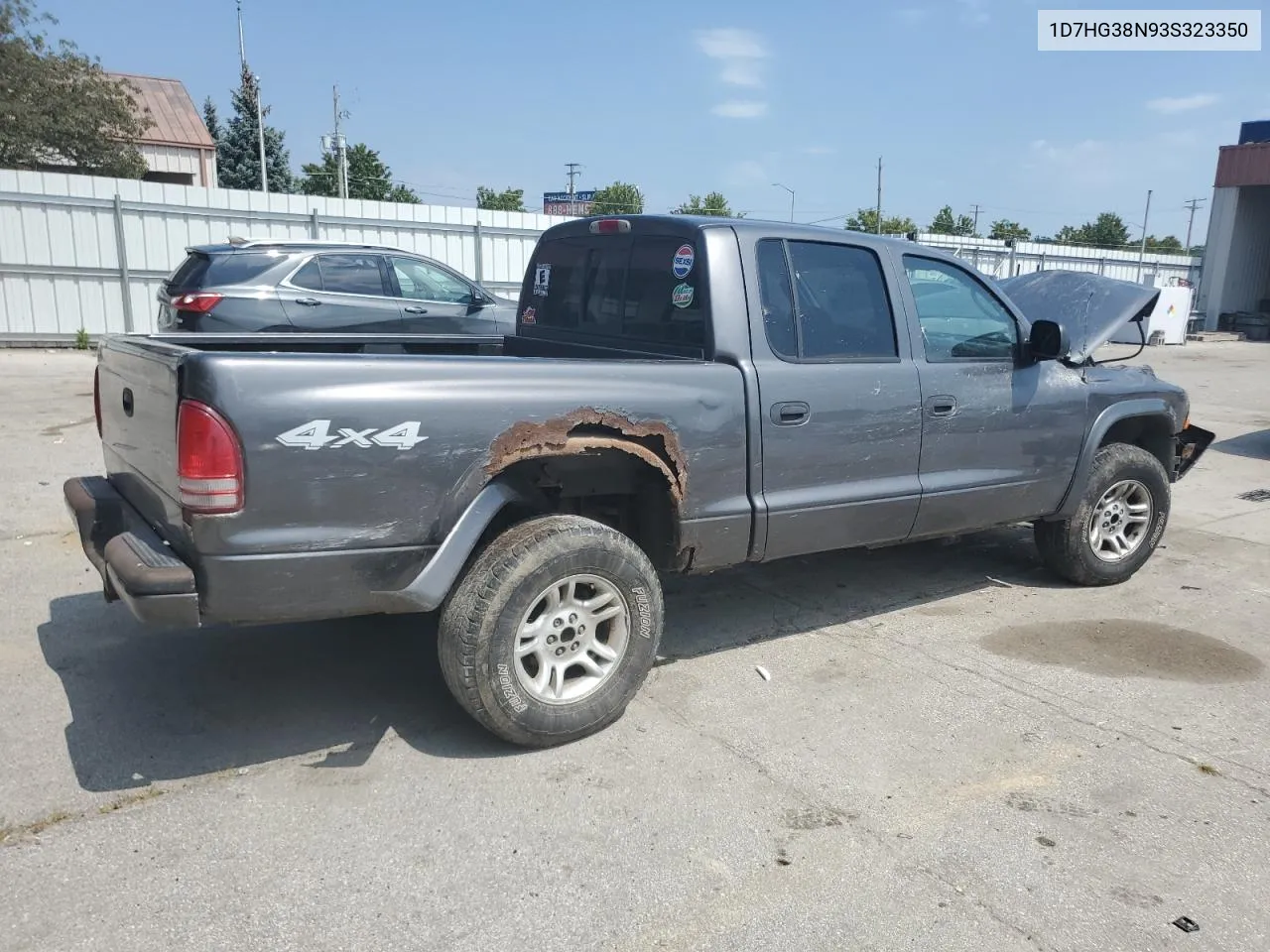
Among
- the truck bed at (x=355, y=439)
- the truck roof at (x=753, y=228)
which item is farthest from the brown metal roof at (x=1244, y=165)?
the truck bed at (x=355, y=439)

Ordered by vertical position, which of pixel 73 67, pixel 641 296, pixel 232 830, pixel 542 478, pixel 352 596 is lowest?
pixel 232 830

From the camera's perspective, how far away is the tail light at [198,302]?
373 inches

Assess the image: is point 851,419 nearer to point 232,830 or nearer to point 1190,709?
point 1190,709

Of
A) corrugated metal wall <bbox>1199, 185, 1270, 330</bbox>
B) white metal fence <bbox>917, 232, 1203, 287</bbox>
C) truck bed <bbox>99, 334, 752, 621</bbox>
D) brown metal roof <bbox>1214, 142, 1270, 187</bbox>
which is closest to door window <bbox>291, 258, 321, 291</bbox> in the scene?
truck bed <bbox>99, 334, 752, 621</bbox>

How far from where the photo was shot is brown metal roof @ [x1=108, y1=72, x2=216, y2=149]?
35.8 metres

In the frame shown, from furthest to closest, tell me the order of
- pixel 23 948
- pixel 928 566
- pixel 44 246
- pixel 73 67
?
pixel 73 67
pixel 44 246
pixel 928 566
pixel 23 948

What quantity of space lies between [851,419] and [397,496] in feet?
6.67

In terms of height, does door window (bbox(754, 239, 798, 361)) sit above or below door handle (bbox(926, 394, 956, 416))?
above

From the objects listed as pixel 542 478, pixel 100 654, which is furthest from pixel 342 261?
pixel 542 478

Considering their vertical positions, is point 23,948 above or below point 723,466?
below

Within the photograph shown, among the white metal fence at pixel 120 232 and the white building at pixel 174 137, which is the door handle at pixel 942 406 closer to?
the white metal fence at pixel 120 232

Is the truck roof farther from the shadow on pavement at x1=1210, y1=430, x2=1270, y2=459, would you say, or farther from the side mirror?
the shadow on pavement at x1=1210, y1=430, x2=1270, y2=459

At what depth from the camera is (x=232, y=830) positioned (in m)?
2.97

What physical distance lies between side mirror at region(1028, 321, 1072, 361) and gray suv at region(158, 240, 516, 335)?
6499mm
